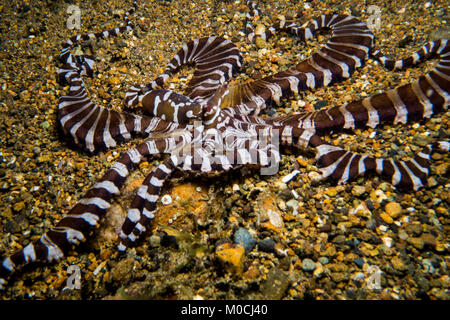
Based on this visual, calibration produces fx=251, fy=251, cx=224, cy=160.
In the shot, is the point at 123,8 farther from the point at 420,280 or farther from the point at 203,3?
the point at 420,280

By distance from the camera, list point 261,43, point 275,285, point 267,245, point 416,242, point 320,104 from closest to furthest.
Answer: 1. point 275,285
2. point 416,242
3. point 267,245
4. point 320,104
5. point 261,43

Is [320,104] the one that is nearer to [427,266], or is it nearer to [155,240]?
[427,266]

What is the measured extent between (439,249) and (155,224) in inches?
127

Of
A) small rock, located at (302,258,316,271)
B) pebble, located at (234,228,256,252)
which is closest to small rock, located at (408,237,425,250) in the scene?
small rock, located at (302,258,316,271)

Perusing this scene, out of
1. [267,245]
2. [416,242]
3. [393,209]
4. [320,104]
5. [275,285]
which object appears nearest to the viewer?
[275,285]

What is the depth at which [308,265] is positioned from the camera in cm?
265

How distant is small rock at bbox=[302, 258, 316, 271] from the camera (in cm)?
263

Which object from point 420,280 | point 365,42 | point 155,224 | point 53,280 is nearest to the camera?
point 420,280

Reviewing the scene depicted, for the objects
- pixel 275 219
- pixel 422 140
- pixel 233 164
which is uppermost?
pixel 233 164

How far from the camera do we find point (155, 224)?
3275 millimetres

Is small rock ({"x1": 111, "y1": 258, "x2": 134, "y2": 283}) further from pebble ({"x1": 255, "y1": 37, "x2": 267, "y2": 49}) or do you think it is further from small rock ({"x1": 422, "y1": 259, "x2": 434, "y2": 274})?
pebble ({"x1": 255, "y1": 37, "x2": 267, "y2": 49})

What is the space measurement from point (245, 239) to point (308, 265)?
Answer: 71 cm

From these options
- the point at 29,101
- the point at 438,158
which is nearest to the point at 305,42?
the point at 438,158

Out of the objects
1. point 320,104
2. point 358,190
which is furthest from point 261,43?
point 358,190
